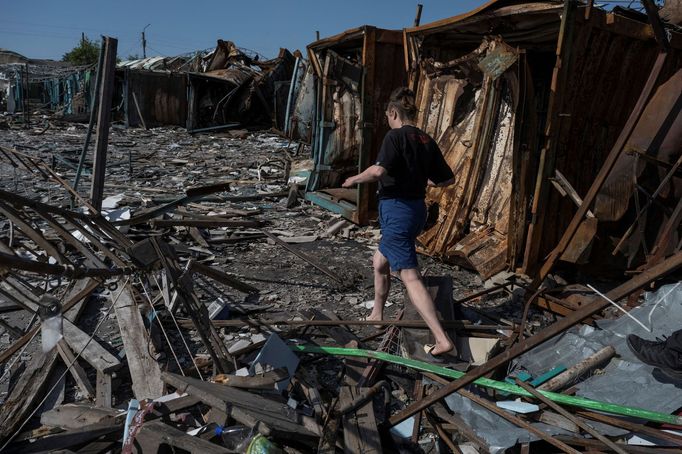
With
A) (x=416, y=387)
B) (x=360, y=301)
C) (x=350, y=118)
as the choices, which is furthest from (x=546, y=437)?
(x=350, y=118)

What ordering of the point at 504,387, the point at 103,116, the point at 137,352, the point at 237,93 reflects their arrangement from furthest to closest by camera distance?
the point at 237,93
the point at 103,116
the point at 137,352
the point at 504,387

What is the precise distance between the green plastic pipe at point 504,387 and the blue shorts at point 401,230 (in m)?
0.71

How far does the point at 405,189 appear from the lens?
4078 mm

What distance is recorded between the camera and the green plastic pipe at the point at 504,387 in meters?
3.01

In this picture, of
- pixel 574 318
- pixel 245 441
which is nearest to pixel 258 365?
pixel 245 441

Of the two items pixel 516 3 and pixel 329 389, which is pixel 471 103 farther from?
pixel 329 389

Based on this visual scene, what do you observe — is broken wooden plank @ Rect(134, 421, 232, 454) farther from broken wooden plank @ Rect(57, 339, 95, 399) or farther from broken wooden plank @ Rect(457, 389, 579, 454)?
broken wooden plank @ Rect(457, 389, 579, 454)

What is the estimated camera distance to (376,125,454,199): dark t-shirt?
3.98 meters

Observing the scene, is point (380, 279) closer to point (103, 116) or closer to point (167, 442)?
point (167, 442)

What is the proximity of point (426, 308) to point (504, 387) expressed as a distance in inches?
32.1

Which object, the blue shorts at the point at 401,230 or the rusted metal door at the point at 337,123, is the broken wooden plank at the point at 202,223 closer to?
the rusted metal door at the point at 337,123

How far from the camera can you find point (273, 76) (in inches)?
860

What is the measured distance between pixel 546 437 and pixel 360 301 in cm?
276

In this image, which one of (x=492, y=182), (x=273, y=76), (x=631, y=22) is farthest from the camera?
(x=273, y=76)
